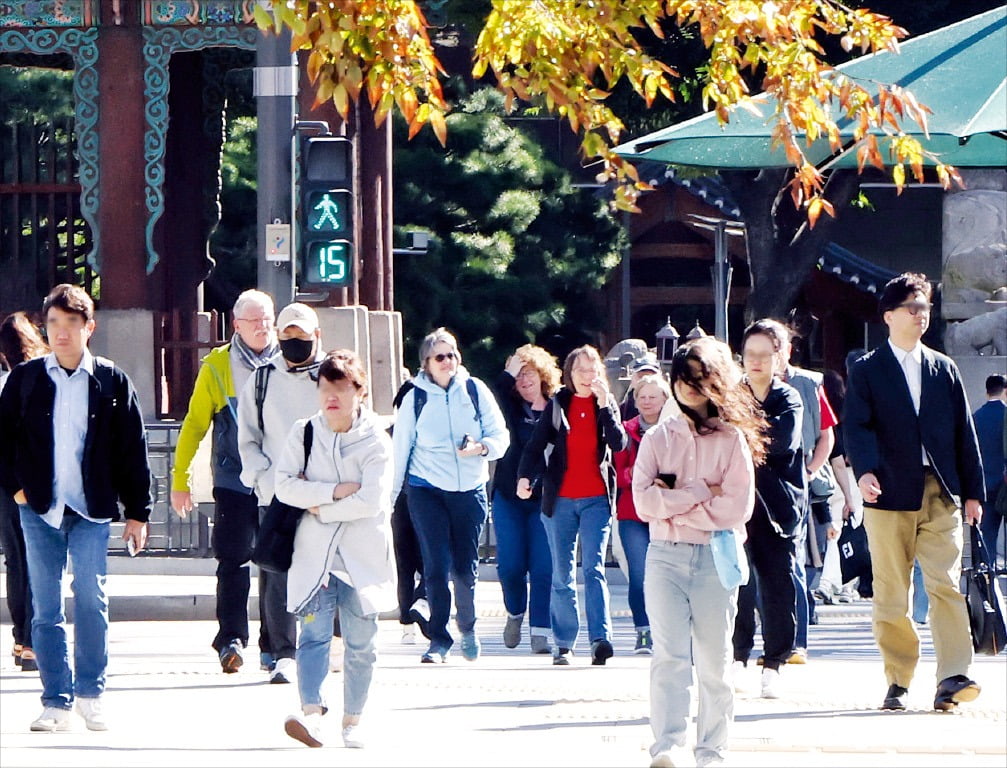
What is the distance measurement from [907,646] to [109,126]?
11475mm

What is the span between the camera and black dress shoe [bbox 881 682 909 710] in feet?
30.4

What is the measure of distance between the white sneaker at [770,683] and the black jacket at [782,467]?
1.97ft

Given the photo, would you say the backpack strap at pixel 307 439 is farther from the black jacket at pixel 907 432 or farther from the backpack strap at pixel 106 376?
the black jacket at pixel 907 432

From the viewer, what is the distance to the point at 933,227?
38688 millimetres

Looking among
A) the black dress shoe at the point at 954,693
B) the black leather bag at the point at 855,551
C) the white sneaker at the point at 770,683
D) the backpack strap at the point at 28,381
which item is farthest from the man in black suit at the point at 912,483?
the black leather bag at the point at 855,551

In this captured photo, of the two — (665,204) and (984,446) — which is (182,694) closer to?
(984,446)

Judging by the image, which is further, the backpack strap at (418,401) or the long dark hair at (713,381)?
the backpack strap at (418,401)

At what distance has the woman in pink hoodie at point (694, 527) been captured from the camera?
770 cm

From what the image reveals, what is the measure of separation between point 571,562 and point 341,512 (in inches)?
133

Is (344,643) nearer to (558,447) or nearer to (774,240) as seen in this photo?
(558,447)

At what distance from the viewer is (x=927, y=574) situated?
30.3 feet

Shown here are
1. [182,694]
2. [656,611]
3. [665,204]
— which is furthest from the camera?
[665,204]

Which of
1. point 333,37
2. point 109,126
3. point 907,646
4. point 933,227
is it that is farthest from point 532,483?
point 933,227

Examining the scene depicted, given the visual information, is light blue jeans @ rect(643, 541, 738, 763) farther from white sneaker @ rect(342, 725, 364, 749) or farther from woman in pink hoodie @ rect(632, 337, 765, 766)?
white sneaker @ rect(342, 725, 364, 749)
